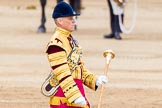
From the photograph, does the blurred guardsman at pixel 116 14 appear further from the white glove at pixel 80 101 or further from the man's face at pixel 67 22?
the white glove at pixel 80 101

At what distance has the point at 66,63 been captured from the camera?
253 inches

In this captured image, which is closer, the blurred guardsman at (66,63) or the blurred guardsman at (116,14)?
the blurred guardsman at (66,63)

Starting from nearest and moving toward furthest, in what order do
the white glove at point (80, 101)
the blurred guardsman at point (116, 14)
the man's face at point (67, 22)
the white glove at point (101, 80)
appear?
1. the white glove at point (80, 101)
2. the man's face at point (67, 22)
3. the white glove at point (101, 80)
4. the blurred guardsman at point (116, 14)

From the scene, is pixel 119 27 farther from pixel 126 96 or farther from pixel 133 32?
pixel 126 96

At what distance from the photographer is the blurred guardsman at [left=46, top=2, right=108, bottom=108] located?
21.0 feet

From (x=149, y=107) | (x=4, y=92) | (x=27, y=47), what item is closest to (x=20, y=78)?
(x=4, y=92)

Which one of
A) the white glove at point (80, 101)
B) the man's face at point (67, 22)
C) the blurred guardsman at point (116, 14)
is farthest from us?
the blurred guardsman at point (116, 14)

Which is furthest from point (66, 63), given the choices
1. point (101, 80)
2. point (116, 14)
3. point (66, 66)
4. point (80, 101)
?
point (116, 14)

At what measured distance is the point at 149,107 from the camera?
1017cm

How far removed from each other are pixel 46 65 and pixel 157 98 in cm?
326

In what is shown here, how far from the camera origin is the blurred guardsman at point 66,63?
639 centimetres

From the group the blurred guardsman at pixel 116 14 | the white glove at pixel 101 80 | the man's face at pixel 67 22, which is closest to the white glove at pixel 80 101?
the white glove at pixel 101 80

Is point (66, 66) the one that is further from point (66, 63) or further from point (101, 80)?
point (101, 80)

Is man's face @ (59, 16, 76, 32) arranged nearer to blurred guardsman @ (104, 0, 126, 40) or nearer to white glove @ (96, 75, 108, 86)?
white glove @ (96, 75, 108, 86)
